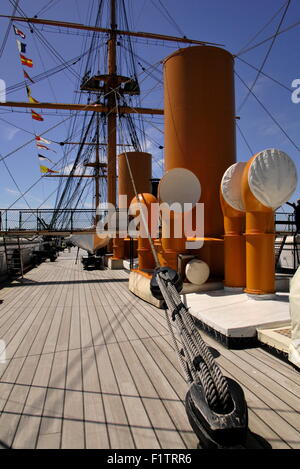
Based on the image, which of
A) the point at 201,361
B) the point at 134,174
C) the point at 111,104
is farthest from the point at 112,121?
the point at 201,361

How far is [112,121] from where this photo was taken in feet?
46.4

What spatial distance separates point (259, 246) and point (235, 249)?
0.75 meters

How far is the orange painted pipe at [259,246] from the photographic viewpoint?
4.05 m

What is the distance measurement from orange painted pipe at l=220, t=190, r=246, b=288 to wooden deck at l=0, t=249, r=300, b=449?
1359mm

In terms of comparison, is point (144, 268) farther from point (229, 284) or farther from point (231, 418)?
point (231, 418)

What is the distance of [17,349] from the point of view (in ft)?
10.9

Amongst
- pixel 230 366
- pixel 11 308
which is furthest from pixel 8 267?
pixel 230 366

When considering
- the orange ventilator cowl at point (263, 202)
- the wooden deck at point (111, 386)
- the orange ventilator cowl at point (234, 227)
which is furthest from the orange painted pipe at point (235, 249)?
the wooden deck at point (111, 386)

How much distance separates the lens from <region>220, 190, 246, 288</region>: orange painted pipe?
479cm

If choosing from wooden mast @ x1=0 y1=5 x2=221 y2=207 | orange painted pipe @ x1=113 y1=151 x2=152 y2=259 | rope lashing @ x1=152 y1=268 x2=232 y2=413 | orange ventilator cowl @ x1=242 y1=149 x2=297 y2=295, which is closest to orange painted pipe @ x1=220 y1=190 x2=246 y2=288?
orange ventilator cowl @ x1=242 y1=149 x2=297 y2=295

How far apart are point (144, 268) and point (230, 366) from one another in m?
3.98

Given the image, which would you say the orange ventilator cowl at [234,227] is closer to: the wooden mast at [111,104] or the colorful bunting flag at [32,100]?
the wooden mast at [111,104]

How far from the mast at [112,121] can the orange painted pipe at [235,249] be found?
335 inches

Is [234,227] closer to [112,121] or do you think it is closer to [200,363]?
[200,363]
